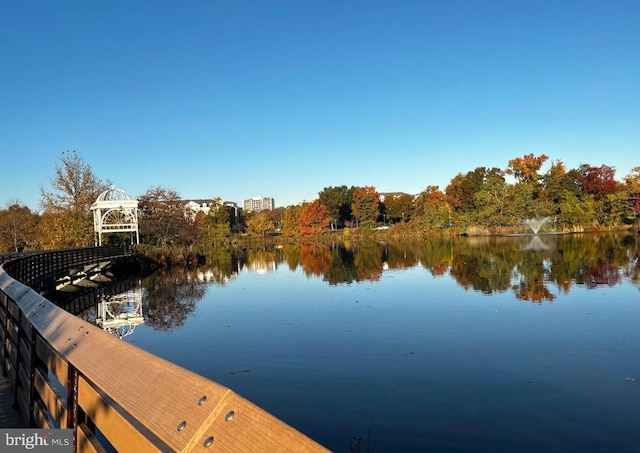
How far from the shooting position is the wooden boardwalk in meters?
3.53

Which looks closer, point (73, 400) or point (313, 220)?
point (73, 400)

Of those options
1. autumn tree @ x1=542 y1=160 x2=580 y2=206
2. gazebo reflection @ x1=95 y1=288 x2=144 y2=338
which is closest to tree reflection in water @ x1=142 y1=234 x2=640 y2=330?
gazebo reflection @ x1=95 y1=288 x2=144 y2=338

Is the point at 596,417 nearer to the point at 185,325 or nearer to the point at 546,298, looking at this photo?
the point at 546,298

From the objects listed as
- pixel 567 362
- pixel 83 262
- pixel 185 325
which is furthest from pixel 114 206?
pixel 567 362

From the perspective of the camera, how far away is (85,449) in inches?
69.5

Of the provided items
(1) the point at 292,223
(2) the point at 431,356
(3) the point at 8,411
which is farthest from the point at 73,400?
(1) the point at 292,223

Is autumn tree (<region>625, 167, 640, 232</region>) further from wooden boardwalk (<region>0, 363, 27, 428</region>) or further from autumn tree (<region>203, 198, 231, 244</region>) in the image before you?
wooden boardwalk (<region>0, 363, 27, 428</region>)

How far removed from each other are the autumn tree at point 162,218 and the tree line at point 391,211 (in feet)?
0.26

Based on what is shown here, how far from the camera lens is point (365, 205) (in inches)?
2606

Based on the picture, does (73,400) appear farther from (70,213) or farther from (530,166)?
(530,166)

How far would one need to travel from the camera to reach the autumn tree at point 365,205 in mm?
66125

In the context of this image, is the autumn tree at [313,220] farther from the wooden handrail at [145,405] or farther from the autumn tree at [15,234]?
the wooden handrail at [145,405]

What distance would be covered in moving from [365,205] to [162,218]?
1369 inches

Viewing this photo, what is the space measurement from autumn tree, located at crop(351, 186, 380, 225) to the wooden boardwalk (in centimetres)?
6075
